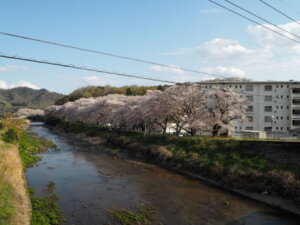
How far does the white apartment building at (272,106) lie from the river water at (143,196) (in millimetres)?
29843

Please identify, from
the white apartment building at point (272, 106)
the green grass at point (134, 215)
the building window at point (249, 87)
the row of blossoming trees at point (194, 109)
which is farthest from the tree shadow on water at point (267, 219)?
the building window at point (249, 87)

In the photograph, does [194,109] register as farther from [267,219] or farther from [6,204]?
[6,204]

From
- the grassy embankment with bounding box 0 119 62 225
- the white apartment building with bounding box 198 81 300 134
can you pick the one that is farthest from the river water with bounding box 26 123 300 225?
the white apartment building with bounding box 198 81 300 134

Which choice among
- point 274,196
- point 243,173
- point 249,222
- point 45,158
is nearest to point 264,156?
point 243,173

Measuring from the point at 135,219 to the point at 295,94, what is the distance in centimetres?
4628

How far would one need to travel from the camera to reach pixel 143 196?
17703 mm

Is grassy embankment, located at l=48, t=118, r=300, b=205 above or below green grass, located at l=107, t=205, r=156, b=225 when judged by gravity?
above

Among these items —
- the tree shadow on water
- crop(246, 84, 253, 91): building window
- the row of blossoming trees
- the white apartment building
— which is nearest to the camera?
the tree shadow on water

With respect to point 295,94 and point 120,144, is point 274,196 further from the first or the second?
point 295,94

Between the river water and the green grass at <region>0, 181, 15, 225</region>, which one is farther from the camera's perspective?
the river water

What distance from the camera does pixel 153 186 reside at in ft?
66.2

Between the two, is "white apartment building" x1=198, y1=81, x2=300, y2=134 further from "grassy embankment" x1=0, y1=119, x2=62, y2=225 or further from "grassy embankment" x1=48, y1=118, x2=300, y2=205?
"grassy embankment" x1=0, y1=119, x2=62, y2=225

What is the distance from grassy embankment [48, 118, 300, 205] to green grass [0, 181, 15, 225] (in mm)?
15255

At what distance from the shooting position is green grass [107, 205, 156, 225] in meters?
13.4
